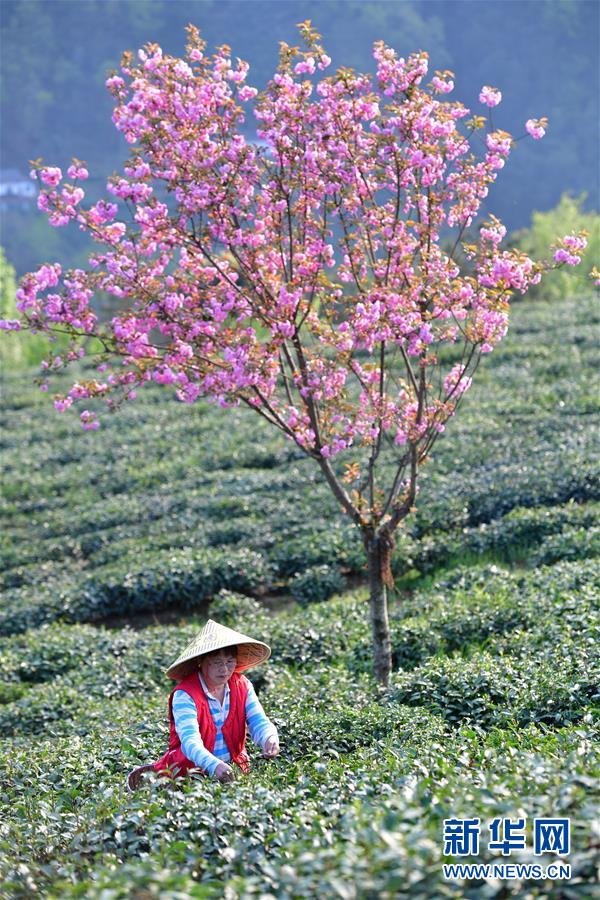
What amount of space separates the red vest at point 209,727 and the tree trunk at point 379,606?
2.59 m

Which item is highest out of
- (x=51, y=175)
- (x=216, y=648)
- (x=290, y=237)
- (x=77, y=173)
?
(x=77, y=173)

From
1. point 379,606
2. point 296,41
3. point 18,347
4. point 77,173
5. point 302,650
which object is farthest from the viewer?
point 296,41

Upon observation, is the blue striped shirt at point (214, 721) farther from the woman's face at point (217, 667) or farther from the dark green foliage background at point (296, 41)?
the dark green foliage background at point (296, 41)

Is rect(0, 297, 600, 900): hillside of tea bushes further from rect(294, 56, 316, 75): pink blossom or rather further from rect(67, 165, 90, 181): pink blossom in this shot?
rect(294, 56, 316, 75): pink blossom

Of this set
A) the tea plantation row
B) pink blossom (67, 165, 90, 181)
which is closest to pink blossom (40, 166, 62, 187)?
pink blossom (67, 165, 90, 181)

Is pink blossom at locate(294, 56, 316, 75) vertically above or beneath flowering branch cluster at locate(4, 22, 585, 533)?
above

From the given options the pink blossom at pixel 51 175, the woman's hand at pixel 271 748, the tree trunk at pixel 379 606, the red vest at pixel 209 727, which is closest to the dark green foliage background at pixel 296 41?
the tree trunk at pixel 379 606

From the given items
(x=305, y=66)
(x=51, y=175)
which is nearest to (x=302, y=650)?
(x=51, y=175)

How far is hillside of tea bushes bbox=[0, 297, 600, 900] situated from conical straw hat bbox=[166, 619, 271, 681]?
0.63 m

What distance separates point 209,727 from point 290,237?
12.6 feet

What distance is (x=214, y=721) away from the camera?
243 inches

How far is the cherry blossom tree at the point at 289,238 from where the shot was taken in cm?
805

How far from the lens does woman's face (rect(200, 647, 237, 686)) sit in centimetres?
617

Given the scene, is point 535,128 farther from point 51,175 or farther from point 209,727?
point 209,727
